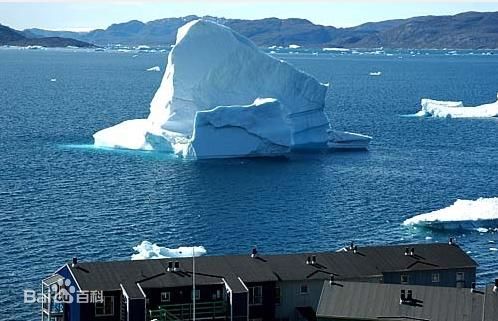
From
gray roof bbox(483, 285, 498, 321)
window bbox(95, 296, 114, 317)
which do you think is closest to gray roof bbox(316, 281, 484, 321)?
gray roof bbox(483, 285, 498, 321)

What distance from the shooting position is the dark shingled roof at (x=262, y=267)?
31.1m

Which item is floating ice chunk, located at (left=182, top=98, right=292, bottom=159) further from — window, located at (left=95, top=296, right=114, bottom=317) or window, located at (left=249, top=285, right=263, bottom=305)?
window, located at (left=95, top=296, right=114, bottom=317)

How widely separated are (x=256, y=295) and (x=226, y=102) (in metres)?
41.3

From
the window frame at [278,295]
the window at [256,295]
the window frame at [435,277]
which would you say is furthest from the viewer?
the window frame at [435,277]

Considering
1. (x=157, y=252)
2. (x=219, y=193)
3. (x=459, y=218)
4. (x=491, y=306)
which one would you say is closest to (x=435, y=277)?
(x=491, y=306)

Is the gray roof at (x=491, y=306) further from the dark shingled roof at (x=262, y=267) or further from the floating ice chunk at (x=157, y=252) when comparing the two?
the floating ice chunk at (x=157, y=252)

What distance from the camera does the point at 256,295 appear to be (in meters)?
31.3

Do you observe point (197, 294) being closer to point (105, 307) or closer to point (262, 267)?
point (262, 267)

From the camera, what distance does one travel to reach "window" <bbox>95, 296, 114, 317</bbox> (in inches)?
1199

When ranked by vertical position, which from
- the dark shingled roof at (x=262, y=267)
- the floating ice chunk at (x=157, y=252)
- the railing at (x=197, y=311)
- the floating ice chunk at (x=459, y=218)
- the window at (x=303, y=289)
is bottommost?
the floating ice chunk at (x=459, y=218)

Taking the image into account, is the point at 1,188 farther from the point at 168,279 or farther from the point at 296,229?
the point at 168,279

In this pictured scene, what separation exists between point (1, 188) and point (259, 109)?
1858 cm

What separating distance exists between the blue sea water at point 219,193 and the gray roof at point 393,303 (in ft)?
38.4

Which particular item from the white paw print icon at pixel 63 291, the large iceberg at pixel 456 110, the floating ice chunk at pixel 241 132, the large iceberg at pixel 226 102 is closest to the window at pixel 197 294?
the white paw print icon at pixel 63 291
